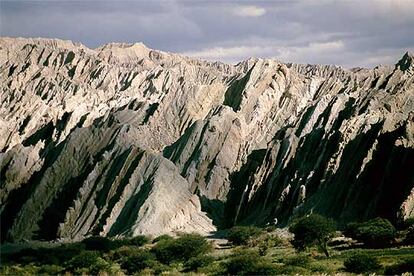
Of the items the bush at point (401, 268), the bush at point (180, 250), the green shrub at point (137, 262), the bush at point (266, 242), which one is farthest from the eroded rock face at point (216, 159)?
the bush at point (401, 268)

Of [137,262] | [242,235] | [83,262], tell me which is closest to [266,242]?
[242,235]

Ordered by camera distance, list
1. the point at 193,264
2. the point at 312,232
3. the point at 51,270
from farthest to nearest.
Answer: the point at 312,232 < the point at 51,270 < the point at 193,264

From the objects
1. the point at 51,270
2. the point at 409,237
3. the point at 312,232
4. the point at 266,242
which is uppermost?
the point at 312,232

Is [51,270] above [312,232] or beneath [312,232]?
beneath

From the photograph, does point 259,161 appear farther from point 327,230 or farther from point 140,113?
point 327,230

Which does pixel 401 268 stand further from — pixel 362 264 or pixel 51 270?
pixel 51 270

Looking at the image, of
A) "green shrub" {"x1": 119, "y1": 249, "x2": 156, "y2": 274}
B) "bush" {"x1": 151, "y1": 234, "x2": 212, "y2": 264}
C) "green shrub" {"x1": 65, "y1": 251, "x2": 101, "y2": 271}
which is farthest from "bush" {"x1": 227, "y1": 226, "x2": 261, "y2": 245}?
"green shrub" {"x1": 65, "y1": 251, "x2": 101, "y2": 271}
